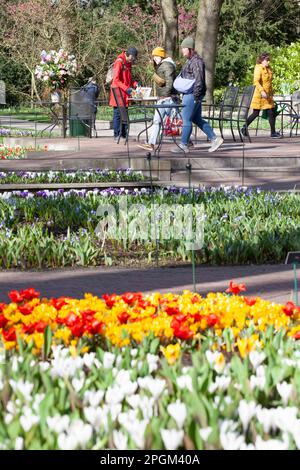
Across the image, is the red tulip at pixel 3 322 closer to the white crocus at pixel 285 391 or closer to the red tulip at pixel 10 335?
the red tulip at pixel 10 335

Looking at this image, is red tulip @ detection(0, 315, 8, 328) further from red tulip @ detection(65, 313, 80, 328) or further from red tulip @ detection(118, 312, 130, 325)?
red tulip @ detection(118, 312, 130, 325)

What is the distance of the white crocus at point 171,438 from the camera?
9.46ft

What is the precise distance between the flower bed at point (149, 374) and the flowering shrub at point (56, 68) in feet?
57.1

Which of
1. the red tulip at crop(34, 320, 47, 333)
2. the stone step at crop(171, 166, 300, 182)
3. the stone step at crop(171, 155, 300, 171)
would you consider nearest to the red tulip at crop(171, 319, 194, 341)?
the red tulip at crop(34, 320, 47, 333)

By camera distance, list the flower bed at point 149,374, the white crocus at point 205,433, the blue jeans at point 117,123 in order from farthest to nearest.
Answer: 1. the blue jeans at point 117,123
2. the flower bed at point 149,374
3. the white crocus at point 205,433

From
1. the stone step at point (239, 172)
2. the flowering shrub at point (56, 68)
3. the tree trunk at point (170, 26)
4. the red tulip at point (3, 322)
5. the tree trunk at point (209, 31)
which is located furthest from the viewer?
the tree trunk at point (170, 26)

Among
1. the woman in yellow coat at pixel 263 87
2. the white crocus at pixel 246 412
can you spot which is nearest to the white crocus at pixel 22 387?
the white crocus at pixel 246 412

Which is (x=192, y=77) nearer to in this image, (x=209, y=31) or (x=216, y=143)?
(x=216, y=143)

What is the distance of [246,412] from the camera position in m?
3.20

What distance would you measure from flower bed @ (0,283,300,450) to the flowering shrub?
57.1 ft

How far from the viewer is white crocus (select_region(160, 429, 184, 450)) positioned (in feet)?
9.46

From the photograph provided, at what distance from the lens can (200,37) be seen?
28.2 meters

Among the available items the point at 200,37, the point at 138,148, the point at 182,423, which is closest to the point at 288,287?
the point at 182,423
